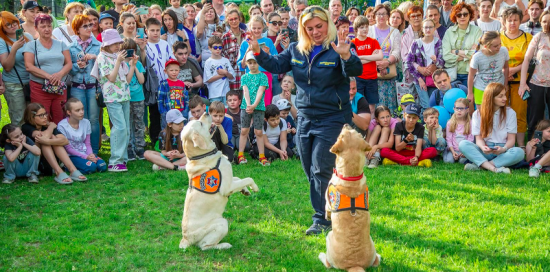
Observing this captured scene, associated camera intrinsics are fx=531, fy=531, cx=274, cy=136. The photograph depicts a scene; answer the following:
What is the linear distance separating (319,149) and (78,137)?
4643 mm

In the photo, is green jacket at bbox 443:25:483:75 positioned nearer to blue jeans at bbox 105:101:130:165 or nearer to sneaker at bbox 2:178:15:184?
blue jeans at bbox 105:101:130:165

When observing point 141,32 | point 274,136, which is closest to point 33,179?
point 141,32

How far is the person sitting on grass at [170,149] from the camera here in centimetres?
844

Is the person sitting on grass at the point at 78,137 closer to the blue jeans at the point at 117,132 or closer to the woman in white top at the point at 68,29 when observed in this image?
the blue jeans at the point at 117,132

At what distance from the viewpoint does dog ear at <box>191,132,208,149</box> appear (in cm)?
491

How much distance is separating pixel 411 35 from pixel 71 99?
6.08 meters

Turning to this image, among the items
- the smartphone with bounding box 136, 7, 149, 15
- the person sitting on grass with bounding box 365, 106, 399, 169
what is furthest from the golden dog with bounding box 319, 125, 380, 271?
the smartphone with bounding box 136, 7, 149, 15

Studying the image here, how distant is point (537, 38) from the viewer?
28.4 ft

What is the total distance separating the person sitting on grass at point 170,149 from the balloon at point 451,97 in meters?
4.43

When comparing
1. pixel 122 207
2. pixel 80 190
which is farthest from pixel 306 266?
pixel 80 190

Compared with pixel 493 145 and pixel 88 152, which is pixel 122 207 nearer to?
pixel 88 152

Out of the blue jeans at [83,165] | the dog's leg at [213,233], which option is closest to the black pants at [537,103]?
the dog's leg at [213,233]

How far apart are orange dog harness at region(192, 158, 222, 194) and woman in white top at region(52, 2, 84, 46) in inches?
198

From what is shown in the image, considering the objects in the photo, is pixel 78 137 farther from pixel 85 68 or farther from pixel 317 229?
pixel 317 229
